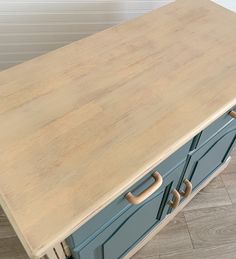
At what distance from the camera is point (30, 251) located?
1.45 feet

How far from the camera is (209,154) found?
1.02 m

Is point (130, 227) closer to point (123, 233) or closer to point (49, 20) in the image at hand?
point (123, 233)

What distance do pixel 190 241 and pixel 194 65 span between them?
89cm

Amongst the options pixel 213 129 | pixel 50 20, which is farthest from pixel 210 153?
pixel 50 20

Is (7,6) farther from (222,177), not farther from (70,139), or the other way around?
(222,177)

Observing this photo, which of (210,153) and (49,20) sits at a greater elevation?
(49,20)

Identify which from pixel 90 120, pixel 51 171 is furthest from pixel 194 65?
pixel 51 171

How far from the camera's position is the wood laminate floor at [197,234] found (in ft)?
3.99

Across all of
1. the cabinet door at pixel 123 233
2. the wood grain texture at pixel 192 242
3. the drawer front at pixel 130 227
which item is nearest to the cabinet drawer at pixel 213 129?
the drawer front at pixel 130 227

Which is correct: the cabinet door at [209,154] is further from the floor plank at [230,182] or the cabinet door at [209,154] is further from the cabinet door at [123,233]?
the floor plank at [230,182]

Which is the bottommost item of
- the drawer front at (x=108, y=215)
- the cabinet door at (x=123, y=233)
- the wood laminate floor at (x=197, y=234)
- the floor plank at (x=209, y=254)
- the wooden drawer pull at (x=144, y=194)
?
the floor plank at (x=209, y=254)

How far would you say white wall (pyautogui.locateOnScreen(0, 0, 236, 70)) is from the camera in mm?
1107

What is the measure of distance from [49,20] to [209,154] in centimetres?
91

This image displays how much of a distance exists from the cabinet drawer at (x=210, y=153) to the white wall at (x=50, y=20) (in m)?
0.72
